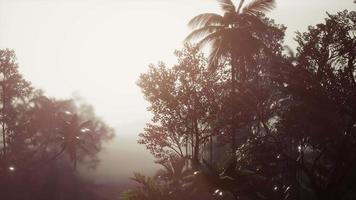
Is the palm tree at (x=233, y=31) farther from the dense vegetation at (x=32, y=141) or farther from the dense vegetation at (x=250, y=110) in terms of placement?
the dense vegetation at (x=32, y=141)

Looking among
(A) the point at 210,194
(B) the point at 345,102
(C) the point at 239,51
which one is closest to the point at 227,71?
(C) the point at 239,51

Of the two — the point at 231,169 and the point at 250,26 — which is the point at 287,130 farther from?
the point at 250,26

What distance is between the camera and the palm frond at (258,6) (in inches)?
1045

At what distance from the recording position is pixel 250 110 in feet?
75.4

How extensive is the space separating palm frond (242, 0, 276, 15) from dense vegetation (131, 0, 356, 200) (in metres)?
0.07

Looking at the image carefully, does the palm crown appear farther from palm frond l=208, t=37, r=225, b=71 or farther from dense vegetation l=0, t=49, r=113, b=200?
dense vegetation l=0, t=49, r=113, b=200

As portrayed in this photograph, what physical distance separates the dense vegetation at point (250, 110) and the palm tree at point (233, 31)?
69 mm

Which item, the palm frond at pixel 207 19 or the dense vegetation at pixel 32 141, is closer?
the palm frond at pixel 207 19

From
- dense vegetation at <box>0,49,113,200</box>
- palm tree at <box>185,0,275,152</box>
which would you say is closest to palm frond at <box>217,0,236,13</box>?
palm tree at <box>185,0,275,152</box>

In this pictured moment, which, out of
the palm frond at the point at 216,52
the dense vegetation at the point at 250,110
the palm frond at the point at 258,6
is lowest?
the dense vegetation at the point at 250,110

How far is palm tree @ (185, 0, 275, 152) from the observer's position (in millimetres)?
26750

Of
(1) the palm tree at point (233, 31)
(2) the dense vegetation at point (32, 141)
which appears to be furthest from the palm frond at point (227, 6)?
(2) the dense vegetation at point (32, 141)

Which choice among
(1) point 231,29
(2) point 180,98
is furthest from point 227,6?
(2) point 180,98

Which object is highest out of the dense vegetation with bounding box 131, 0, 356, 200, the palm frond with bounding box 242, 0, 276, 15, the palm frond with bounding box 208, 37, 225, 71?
the palm frond with bounding box 242, 0, 276, 15
